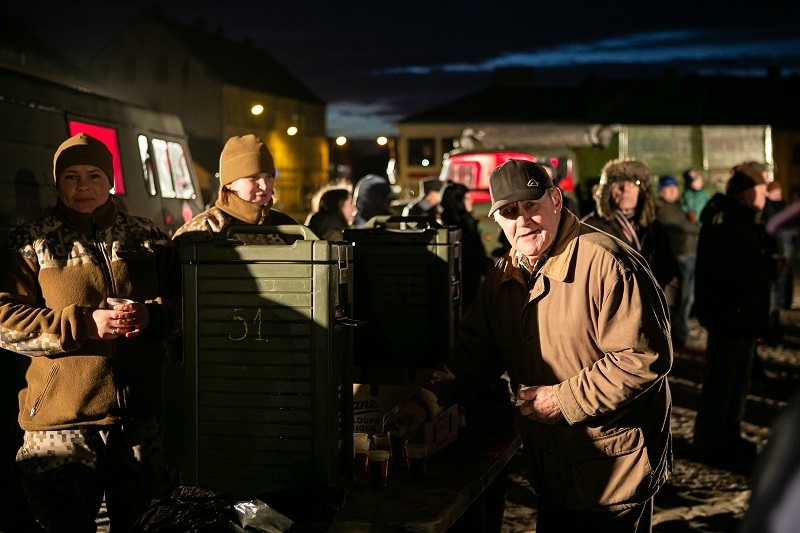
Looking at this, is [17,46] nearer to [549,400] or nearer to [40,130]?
[40,130]

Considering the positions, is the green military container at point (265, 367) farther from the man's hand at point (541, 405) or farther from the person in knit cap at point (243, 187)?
the person in knit cap at point (243, 187)

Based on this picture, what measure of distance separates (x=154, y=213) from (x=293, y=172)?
6455 cm

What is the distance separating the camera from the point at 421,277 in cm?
471

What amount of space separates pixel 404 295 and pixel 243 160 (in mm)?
1109

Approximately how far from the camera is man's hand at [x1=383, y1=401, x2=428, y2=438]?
3717 mm

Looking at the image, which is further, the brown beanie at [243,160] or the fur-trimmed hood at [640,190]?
the fur-trimmed hood at [640,190]

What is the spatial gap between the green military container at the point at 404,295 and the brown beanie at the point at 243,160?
702 mm

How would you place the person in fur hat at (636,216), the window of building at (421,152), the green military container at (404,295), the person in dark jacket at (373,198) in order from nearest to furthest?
1. the green military container at (404,295)
2. the person in fur hat at (636,216)
3. the person in dark jacket at (373,198)
4. the window of building at (421,152)

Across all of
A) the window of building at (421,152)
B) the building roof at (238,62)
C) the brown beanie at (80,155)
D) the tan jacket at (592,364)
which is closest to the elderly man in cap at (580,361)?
the tan jacket at (592,364)

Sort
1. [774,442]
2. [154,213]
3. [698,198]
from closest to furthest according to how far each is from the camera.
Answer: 1. [774,442]
2. [154,213]
3. [698,198]

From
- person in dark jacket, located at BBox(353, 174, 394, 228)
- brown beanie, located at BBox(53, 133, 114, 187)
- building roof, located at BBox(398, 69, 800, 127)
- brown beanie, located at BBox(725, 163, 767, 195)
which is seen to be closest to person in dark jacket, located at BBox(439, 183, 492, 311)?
person in dark jacket, located at BBox(353, 174, 394, 228)

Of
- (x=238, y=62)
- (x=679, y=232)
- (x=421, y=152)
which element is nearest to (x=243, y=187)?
(x=679, y=232)

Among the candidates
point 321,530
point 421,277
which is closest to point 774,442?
point 321,530

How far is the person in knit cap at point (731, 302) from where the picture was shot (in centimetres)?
714
